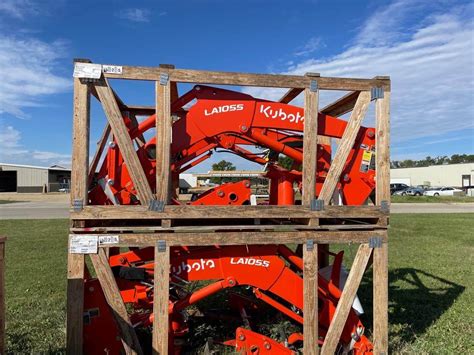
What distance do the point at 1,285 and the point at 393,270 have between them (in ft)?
23.8

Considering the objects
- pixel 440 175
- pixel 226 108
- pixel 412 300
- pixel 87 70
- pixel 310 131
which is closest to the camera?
pixel 87 70

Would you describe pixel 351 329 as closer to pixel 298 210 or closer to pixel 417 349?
pixel 417 349

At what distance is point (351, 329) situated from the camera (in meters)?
4.33

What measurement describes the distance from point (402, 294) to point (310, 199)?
3991mm

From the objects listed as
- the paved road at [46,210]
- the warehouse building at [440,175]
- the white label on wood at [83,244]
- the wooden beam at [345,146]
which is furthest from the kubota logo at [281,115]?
the warehouse building at [440,175]

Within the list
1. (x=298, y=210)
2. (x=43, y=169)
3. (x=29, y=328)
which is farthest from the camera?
(x=43, y=169)

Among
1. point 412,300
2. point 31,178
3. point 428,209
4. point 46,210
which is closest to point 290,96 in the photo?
point 412,300

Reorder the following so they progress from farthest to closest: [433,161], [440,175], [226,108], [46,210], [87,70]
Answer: [433,161], [440,175], [46,210], [226,108], [87,70]

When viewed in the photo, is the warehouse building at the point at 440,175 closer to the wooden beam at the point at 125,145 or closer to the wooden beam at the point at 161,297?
the wooden beam at the point at 161,297

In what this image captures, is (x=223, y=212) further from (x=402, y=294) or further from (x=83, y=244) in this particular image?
(x=402, y=294)

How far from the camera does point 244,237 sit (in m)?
3.84

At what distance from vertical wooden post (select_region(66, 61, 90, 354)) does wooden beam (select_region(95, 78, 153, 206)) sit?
0.53 ft

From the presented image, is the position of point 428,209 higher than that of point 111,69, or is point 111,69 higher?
point 111,69

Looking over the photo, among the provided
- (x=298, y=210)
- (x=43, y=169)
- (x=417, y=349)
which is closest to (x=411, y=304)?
(x=417, y=349)
